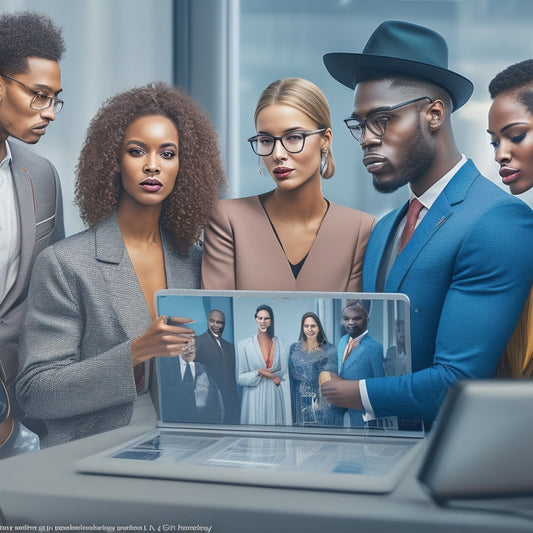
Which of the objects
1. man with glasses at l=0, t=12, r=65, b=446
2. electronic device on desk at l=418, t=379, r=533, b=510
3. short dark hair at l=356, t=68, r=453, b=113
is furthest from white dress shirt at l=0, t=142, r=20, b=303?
electronic device on desk at l=418, t=379, r=533, b=510

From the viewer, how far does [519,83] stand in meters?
1.76

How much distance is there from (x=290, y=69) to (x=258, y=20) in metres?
0.23

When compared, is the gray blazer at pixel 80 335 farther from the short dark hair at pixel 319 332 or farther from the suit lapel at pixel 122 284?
the short dark hair at pixel 319 332

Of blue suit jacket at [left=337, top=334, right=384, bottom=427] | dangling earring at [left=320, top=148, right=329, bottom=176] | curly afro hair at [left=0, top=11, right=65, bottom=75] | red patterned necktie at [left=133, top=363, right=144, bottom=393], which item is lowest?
red patterned necktie at [left=133, top=363, right=144, bottom=393]

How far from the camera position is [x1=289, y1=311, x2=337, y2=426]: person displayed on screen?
51.3 inches

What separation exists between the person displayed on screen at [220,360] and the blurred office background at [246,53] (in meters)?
Answer: 1.07

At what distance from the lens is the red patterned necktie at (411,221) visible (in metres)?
1.82

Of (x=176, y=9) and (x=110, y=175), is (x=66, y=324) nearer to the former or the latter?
(x=110, y=175)

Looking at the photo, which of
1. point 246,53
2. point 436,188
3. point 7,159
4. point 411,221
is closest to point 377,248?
point 411,221

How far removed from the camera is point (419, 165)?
1.83 m

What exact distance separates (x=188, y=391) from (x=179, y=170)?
884 mm

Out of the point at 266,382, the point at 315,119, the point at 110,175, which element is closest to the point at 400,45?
the point at 315,119

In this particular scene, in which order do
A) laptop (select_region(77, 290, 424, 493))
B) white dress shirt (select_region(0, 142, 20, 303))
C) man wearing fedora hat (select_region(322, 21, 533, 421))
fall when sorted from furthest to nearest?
white dress shirt (select_region(0, 142, 20, 303)) → man wearing fedora hat (select_region(322, 21, 533, 421)) → laptop (select_region(77, 290, 424, 493))

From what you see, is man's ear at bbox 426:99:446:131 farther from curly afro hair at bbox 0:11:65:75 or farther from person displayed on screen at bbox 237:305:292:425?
curly afro hair at bbox 0:11:65:75
